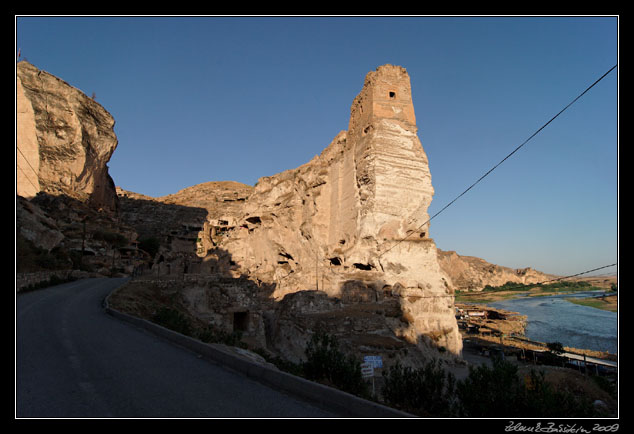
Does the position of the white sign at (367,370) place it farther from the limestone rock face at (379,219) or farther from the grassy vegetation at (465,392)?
the limestone rock face at (379,219)

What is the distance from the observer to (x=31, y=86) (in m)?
57.5

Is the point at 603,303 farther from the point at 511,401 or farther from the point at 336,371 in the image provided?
the point at 336,371

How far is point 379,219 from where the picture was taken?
17594mm

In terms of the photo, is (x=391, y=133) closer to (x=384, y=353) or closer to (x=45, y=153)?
(x=384, y=353)

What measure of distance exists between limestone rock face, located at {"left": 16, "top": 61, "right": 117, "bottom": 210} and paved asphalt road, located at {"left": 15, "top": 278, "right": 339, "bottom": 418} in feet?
182

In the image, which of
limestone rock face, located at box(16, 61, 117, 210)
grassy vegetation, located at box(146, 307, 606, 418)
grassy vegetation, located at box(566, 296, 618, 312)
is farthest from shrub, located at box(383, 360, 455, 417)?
grassy vegetation, located at box(566, 296, 618, 312)

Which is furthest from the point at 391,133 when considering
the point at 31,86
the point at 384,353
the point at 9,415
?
the point at 31,86

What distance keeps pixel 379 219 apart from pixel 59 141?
203 ft

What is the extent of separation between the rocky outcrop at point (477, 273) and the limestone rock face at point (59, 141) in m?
92.4

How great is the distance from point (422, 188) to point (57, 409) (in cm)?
1710

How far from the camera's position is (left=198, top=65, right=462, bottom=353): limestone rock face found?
16688 mm

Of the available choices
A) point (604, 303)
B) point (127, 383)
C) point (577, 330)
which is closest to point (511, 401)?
point (127, 383)

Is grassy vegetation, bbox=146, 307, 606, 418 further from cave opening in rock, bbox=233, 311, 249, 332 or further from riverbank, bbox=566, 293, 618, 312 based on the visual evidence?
riverbank, bbox=566, 293, 618, 312

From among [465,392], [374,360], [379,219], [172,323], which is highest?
[379,219]
